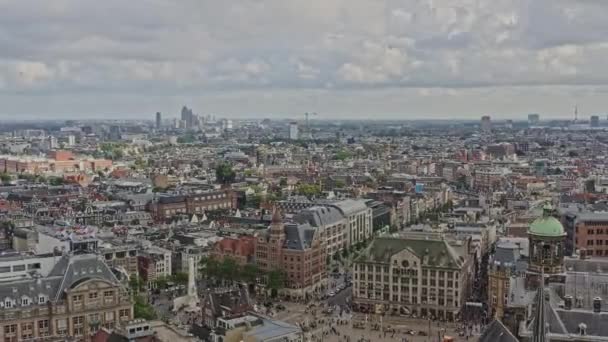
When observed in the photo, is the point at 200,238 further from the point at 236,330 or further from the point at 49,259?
the point at 236,330

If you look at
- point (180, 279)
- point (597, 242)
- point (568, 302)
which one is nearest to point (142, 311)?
point (180, 279)

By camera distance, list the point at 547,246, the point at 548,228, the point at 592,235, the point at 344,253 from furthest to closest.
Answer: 1. the point at 344,253
2. the point at 592,235
3. the point at 547,246
4. the point at 548,228

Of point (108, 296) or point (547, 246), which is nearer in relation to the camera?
point (547, 246)

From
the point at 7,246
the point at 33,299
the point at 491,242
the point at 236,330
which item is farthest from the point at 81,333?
the point at 491,242

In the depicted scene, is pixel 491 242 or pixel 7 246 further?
pixel 491 242

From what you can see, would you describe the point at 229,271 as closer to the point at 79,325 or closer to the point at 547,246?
the point at 79,325

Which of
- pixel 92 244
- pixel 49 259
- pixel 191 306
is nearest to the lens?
pixel 49 259

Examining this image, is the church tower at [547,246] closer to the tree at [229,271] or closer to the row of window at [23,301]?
the tree at [229,271]

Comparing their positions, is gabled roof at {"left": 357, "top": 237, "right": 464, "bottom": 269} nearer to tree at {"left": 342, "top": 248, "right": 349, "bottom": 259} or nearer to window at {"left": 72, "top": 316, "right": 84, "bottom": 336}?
tree at {"left": 342, "top": 248, "right": 349, "bottom": 259}

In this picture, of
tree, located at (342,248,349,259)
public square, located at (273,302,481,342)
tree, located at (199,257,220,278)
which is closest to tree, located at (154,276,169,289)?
tree, located at (199,257,220,278)
